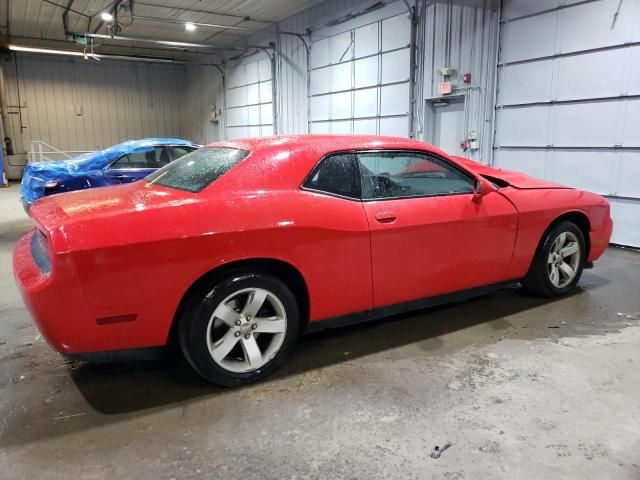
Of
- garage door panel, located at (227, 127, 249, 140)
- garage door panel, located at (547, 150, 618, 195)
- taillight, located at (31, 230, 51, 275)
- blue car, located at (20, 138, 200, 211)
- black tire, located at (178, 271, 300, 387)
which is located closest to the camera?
taillight, located at (31, 230, 51, 275)

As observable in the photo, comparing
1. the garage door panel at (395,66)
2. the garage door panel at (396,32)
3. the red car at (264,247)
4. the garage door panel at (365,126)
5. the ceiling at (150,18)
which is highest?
the ceiling at (150,18)

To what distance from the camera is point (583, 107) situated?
22.3 feet

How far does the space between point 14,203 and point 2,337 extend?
29.3ft

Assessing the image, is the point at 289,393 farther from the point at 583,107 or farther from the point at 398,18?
the point at 398,18

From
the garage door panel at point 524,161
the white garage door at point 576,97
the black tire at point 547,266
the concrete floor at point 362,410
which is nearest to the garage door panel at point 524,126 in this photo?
the white garage door at point 576,97

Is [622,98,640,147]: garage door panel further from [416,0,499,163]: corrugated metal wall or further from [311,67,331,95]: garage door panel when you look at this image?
[311,67,331,95]: garage door panel

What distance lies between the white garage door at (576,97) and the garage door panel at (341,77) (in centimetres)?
421

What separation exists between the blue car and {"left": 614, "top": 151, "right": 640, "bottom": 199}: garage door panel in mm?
6729

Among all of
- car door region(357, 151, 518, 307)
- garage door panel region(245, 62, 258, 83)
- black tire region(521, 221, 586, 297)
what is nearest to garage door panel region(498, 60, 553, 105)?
black tire region(521, 221, 586, 297)

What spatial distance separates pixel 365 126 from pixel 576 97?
489 centimetres

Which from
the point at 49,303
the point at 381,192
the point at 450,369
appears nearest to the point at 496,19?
the point at 381,192

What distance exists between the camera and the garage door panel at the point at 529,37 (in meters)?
7.05

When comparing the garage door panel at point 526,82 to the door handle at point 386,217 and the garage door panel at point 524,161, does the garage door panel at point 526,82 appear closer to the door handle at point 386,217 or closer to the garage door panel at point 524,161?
the garage door panel at point 524,161

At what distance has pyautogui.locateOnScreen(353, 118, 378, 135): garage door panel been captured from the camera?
421 inches
